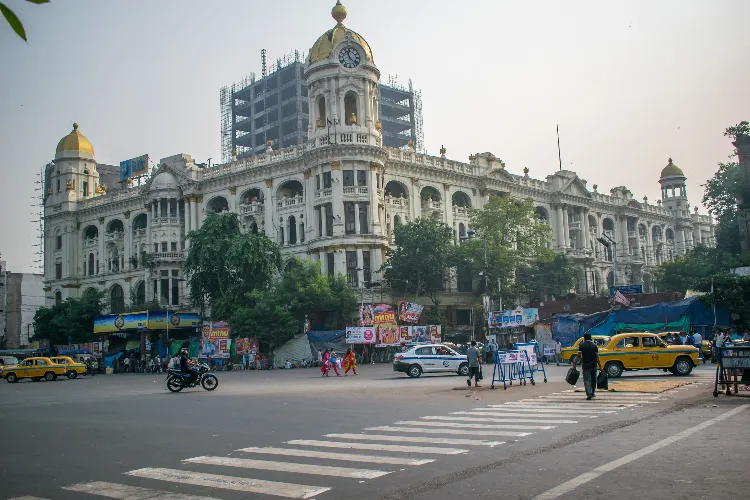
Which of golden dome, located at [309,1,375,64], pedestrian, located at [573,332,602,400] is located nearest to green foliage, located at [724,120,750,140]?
golden dome, located at [309,1,375,64]

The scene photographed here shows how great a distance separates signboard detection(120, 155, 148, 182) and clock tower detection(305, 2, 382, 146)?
25.9 meters

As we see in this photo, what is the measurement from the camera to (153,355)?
186 feet

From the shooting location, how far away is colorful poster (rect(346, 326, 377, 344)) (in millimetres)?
46312

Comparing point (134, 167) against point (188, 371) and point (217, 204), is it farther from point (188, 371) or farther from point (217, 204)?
point (188, 371)

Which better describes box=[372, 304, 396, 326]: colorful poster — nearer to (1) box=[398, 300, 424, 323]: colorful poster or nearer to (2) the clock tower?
(1) box=[398, 300, 424, 323]: colorful poster

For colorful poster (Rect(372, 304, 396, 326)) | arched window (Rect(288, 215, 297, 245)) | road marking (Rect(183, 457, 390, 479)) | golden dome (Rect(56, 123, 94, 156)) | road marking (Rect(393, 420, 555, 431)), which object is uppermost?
golden dome (Rect(56, 123, 94, 156))

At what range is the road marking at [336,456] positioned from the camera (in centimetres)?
991

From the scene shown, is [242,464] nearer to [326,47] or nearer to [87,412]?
[87,412]

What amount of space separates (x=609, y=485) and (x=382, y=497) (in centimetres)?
259

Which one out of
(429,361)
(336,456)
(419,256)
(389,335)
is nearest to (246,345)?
(389,335)

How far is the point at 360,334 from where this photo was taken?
46438 millimetres

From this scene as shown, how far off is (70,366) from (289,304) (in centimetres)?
1410

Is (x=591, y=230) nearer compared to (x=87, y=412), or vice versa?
(x=87, y=412)

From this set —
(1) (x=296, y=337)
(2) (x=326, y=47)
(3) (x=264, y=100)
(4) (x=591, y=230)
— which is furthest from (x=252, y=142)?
(1) (x=296, y=337)
